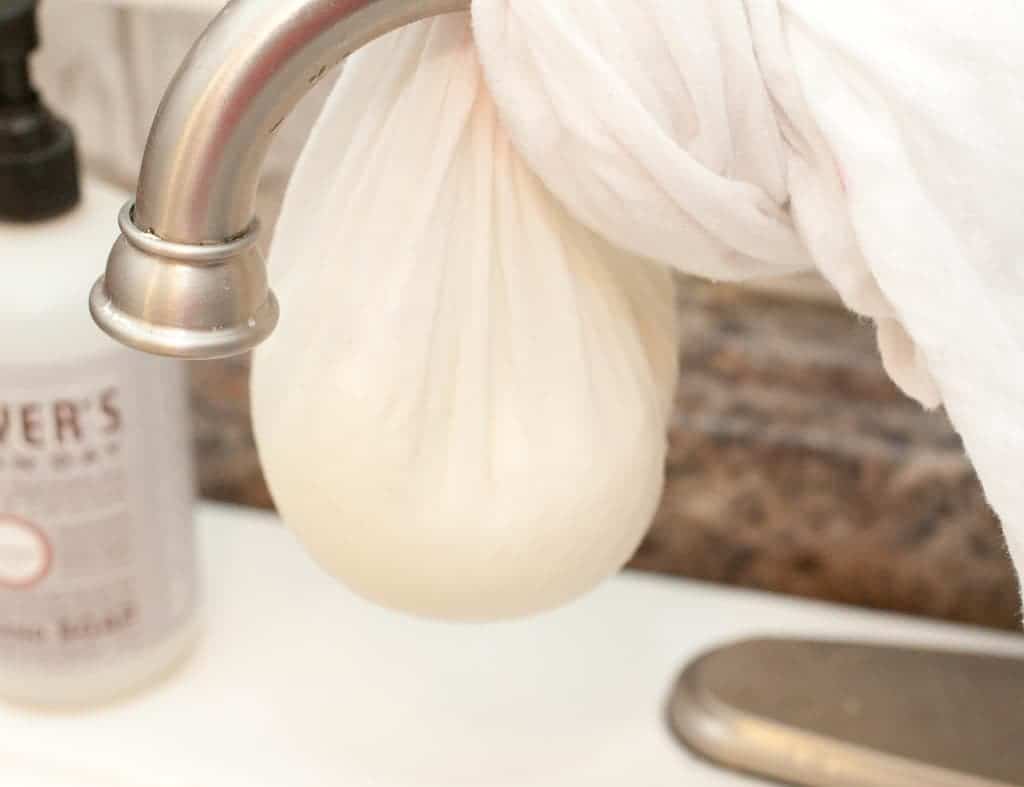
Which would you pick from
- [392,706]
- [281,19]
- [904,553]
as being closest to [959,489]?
[904,553]

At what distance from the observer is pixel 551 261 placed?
28 cm

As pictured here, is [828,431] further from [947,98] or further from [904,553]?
[947,98]

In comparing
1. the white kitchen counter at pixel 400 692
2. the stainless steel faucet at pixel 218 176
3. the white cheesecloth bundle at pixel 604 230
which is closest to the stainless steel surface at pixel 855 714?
the white kitchen counter at pixel 400 692

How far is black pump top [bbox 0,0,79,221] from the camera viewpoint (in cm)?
34

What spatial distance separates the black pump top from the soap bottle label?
5 centimetres

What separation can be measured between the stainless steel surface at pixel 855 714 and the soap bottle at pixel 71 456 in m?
0.18

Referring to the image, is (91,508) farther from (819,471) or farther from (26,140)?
(819,471)

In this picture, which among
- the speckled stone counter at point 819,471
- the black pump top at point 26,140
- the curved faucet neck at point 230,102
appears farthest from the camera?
the speckled stone counter at point 819,471

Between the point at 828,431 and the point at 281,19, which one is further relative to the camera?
the point at 828,431

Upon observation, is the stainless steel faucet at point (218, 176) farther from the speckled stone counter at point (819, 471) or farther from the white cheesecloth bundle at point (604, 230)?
the speckled stone counter at point (819, 471)

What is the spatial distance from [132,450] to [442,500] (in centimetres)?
14

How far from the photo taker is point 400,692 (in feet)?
1.44

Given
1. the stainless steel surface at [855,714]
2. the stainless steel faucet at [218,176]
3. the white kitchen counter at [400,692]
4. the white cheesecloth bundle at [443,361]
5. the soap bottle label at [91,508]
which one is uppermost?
the stainless steel faucet at [218,176]

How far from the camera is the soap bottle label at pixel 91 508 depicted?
0.38 meters
